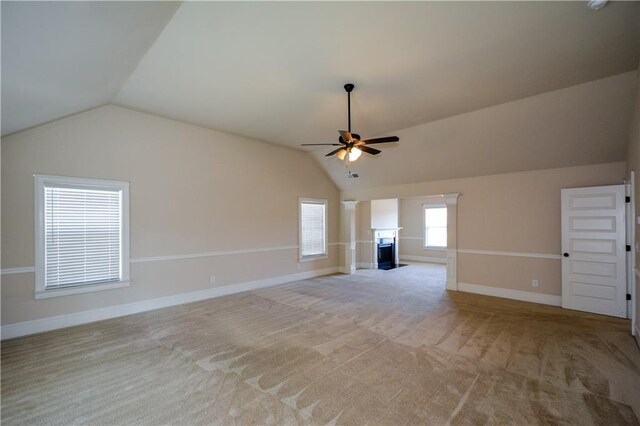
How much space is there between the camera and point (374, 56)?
10.0 feet

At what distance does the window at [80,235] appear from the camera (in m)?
3.89

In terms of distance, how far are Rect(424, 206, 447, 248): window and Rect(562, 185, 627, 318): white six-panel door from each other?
16.9 feet

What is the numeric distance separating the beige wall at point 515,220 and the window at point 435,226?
4028 mm

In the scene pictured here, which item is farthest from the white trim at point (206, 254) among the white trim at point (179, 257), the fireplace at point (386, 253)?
the fireplace at point (386, 253)

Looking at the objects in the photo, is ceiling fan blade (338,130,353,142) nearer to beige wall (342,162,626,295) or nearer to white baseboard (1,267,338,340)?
beige wall (342,162,626,295)

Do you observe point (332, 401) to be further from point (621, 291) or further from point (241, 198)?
point (621, 291)


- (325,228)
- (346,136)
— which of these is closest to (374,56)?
(346,136)

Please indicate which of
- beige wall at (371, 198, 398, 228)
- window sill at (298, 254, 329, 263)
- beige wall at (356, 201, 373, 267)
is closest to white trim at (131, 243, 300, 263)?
window sill at (298, 254, 329, 263)

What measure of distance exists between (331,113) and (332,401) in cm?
384

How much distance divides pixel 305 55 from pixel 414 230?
8.68 m

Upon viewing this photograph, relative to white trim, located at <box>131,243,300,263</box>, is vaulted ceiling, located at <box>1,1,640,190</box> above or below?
above

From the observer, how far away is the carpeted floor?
2.28 m

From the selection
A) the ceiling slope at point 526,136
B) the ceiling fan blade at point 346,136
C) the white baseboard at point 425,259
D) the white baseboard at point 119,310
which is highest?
the ceiling slope at point 526,136

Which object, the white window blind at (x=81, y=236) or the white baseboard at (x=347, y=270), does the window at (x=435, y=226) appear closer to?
the white baseboard at (x=347, y=270)
